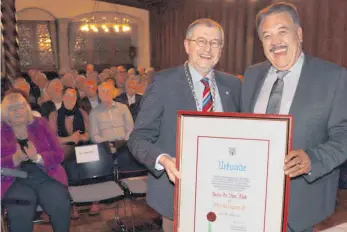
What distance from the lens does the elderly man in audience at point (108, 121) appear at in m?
5.29

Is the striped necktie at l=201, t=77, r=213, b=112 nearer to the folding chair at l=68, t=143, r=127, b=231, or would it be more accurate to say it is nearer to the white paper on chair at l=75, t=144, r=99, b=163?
the folding chair at l=68, t=143, r=127, b=231

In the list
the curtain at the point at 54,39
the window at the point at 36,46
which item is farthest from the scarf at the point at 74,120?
the curtain at the point at 54,39

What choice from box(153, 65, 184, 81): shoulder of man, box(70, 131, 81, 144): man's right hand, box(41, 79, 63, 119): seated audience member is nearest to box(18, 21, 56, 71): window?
box(41, 79, 63, 119): seated audience member

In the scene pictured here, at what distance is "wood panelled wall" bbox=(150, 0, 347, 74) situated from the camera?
757cm

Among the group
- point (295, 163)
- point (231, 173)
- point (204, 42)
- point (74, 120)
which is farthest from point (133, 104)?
point (295, 163)

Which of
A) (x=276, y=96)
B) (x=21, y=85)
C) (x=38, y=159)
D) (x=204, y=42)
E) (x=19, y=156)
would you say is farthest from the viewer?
(x=21, y=85)

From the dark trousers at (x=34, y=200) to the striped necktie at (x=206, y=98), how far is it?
8.04ft

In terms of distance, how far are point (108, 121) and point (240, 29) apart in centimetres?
590

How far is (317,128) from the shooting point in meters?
1.70

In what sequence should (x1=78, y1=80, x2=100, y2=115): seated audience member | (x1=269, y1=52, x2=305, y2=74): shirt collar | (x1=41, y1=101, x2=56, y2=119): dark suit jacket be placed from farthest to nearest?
(x1=78, y1=80, x2=100, y2=115): seated audience member, (x1=41, y1=101, x2=56, y2=119): dark suit jacket, (x1=269, y1=52, x2=305, y2=74): shirt collar

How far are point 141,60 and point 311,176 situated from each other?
14.5 m

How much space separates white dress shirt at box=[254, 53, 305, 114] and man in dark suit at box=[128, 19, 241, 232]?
0.20 metres

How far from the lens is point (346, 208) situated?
505cm

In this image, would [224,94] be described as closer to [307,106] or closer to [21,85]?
[307,106]
